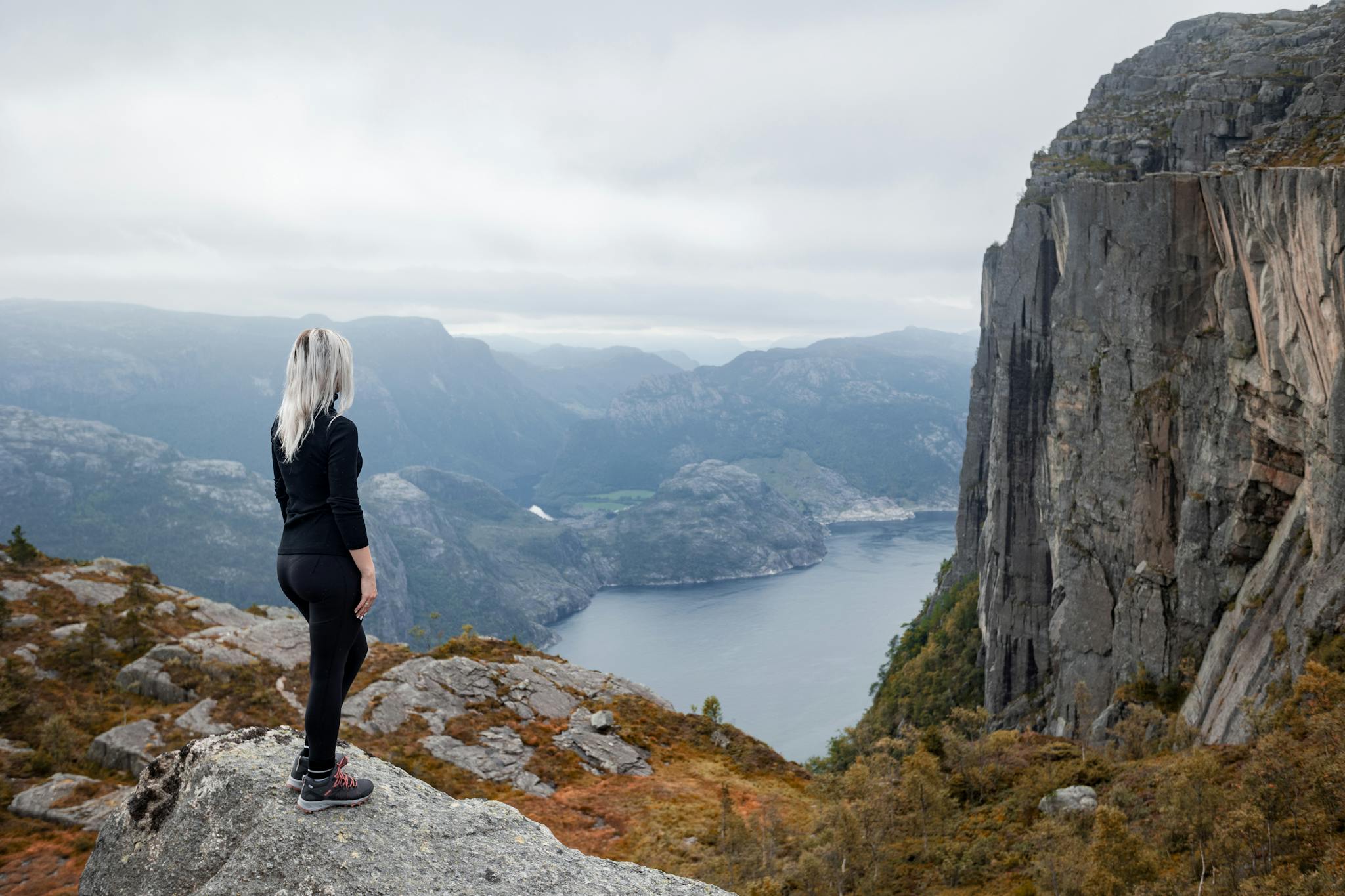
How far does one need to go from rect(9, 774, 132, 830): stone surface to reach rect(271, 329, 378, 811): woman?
17.5 m

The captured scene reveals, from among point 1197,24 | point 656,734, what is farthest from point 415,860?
point 1197,24

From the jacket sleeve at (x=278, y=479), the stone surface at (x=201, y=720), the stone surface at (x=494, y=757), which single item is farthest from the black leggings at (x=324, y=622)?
the stone surface at (x=494, y=757)

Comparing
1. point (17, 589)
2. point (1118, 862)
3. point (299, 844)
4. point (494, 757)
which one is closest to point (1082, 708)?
point (494, 757)

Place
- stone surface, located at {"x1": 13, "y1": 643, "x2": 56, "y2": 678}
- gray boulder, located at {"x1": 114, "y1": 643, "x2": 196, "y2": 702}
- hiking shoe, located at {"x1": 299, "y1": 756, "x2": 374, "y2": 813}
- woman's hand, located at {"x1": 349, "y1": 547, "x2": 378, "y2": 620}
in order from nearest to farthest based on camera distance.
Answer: hiking shoe, located at {"x1": 299, "y1": 756, "x2": 374, "y2": 813} < woman's hand, located at {"x1": 349, "y1": 547, "x2": 378, "y2": 620} < stone surface, located at {"x1": 13, "y1": 643, "x2": 56, "y2": 678} < gray boulder, located at {"x1": 114, "y1": 643, "x2": 196, "y2": 702}

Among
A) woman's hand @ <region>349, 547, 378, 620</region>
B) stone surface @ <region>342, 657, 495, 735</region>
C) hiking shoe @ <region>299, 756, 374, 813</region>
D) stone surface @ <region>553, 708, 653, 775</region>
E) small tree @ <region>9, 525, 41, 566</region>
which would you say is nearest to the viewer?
hiking shoe @ <region>299, 756, 374, 813</region>

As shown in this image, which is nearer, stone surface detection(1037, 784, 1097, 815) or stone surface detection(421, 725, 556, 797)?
stone surface detection(1037, 784, 1097, 815)

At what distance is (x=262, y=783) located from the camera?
307 inches

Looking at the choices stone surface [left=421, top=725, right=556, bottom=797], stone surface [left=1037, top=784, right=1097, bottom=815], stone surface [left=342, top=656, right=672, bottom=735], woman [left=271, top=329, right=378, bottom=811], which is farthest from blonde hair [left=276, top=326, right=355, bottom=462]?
stone surface [left=342, top=656, right=672, bottom=735]

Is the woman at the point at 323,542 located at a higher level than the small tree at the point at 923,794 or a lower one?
higher

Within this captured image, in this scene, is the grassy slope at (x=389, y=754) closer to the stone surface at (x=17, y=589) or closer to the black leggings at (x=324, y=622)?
the stone surface at (x=17, y=589)

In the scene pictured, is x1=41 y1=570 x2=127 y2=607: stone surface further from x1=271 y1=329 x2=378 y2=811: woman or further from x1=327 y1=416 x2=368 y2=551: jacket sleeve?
x1=327 y1=416 x2=368 y2=551: jacket sleeve

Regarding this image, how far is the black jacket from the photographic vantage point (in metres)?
7.59

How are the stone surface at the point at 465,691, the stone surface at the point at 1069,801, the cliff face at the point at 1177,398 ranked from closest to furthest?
the stone surface at the point at 1069,801
the cliff face at the point at 1177,398
the stone surface at the point at 465,691

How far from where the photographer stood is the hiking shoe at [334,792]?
7531mm
